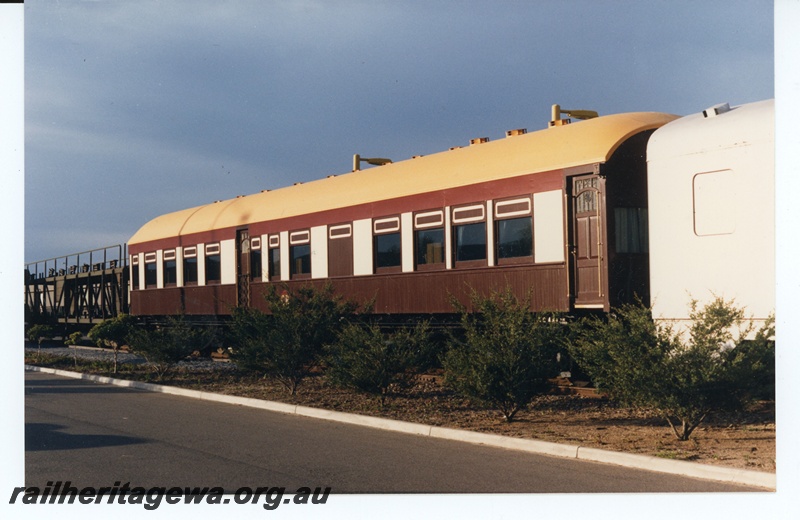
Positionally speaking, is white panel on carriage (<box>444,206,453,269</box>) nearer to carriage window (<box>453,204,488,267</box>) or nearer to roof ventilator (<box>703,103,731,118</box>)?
carriage window (<box>453,204,488,267</box>)

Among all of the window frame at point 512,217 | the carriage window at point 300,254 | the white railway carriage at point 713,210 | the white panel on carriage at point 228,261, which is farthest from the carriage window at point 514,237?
the white panel on carriage at point 228,261

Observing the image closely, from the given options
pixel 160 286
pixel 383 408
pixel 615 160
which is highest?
pixel 615 160

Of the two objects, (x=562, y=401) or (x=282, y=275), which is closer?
(x=562, y=401)

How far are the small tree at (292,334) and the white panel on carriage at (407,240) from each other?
1.23m

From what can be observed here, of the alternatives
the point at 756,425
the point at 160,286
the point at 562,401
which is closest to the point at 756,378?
the point at 756,425

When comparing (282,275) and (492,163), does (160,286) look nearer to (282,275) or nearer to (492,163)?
(282,275)

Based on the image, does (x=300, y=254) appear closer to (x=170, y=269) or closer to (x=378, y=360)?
(x=378, y=360)

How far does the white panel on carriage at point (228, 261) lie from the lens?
2175 cm

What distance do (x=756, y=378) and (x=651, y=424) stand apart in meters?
1.65

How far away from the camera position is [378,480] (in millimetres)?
8195

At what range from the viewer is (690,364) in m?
9.71

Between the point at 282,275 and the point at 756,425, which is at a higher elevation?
the point at 282,275

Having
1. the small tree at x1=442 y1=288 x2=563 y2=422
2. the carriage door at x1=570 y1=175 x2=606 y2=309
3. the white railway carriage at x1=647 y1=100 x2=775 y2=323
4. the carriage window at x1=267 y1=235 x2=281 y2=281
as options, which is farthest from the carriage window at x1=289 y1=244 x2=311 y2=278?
the white railway carriage at x1=647 y1=100 x2=775 y2=323

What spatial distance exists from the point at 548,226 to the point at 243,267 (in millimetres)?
10111
